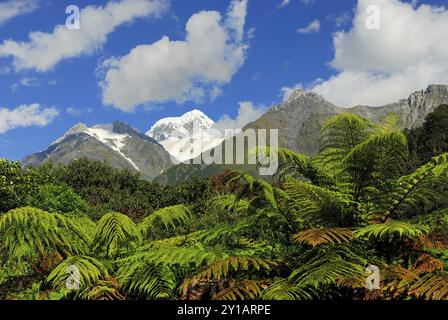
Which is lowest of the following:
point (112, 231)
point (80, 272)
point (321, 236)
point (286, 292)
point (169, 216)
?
point (286, 292)

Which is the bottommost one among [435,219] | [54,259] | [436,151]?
[54,259]

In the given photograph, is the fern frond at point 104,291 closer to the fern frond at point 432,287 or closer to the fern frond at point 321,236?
the fern frond at point 321,236

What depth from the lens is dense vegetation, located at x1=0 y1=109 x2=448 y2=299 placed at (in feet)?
11.3

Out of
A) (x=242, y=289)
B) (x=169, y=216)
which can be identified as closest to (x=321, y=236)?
(x=242, y=289)

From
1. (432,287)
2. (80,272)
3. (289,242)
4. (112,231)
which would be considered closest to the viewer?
(432,287)

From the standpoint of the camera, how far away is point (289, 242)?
4.34 m

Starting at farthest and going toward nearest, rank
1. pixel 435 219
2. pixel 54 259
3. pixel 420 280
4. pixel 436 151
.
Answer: pixel 436 151, pixel 54 259, pixel 435 219, pixel 420 280

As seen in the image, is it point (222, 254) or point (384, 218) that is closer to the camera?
point (222, 254)

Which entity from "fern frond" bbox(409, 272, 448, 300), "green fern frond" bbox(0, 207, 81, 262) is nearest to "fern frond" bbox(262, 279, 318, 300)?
A: "fern frond" bbox(409, 272, 448, 300)

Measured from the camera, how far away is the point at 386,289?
11.2ft

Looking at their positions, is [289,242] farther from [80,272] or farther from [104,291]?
[80,272]
